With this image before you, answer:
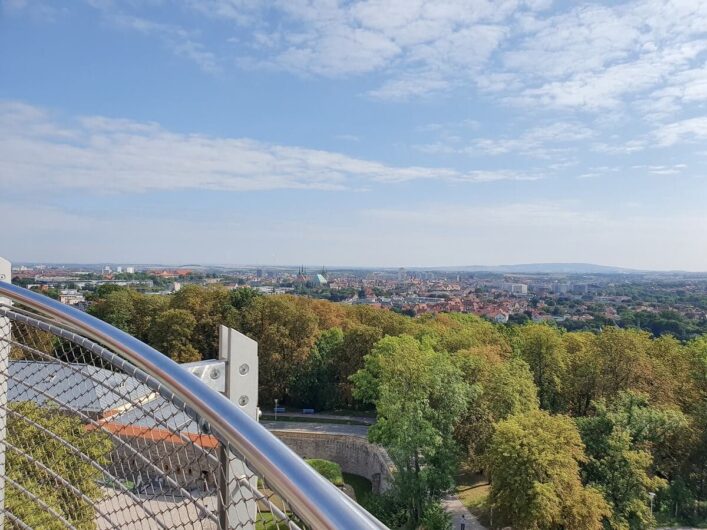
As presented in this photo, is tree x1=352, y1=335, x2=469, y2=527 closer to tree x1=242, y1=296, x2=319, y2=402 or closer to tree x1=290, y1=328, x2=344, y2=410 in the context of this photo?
tree x1=290, y1=328, x2=344, y2=410

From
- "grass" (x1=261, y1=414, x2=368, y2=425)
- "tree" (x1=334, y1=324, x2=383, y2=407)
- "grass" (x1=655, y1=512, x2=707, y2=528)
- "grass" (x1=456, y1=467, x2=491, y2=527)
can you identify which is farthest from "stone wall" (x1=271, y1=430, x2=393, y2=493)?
"grass" (x1=655, y1=512, x2=707, y2=528)

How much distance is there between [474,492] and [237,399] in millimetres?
13245

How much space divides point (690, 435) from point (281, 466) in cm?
1485

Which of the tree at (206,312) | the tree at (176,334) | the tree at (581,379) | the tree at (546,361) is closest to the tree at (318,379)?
the tree at (206,312)

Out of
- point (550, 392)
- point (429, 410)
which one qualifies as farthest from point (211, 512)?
point (550, 392)

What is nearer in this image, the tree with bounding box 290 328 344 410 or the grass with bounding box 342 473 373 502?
the grass with bounding box 342 473 373 502

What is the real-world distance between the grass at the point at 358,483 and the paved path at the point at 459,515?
3.18 metres

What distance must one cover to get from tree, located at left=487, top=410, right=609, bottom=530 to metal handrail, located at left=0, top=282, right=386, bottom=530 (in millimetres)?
9217

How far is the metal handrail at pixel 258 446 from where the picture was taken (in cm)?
104

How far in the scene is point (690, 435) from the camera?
12.8 metres

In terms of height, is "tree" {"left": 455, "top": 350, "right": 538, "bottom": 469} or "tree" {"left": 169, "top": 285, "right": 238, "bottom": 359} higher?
"tree" {"left": 169, "top": 285, "right": 238, "bottom": 359}

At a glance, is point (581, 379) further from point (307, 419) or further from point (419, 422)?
point (307, 419)

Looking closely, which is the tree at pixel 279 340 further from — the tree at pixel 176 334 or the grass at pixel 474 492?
the grass at pixel 474 492

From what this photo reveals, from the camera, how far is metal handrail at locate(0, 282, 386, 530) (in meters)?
1.04
